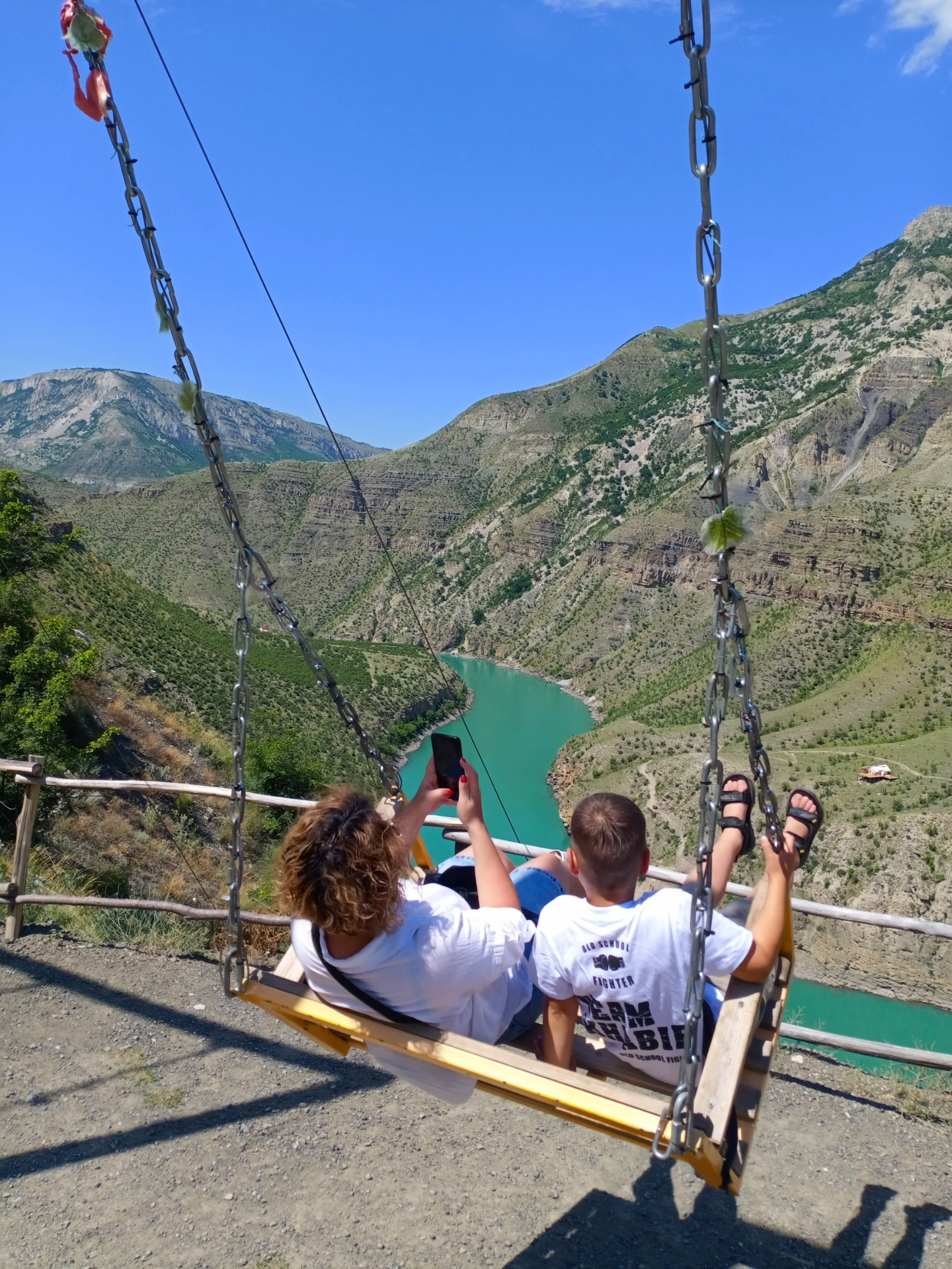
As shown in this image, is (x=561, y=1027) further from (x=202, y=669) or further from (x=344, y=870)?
(x=202, y=669)

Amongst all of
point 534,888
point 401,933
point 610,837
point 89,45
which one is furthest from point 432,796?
point 89,45

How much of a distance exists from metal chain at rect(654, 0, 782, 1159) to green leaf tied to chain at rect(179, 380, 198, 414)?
64.1 inches

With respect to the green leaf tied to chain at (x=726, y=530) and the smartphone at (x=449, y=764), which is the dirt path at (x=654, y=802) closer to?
the smartphone at (x=449, y=764)

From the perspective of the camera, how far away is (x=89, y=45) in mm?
2771

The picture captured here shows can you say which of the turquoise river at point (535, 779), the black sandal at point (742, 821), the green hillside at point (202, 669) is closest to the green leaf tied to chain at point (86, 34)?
the black sandal at point (742, 821)

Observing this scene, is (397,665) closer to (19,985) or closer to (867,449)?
(867,449)

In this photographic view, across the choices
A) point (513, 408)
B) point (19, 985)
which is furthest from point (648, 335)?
point (19, 985)

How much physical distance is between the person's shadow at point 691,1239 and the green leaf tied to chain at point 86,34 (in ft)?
13.6

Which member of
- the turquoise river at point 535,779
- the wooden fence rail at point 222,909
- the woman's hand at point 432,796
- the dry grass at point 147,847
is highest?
the woman's hand at point 432,796

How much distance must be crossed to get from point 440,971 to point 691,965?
0.70 m

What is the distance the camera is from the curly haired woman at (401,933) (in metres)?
2.34

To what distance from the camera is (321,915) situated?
7.70 ft

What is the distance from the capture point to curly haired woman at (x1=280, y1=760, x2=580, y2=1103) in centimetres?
234

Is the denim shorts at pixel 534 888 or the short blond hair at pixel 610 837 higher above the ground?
the short blond hair at pixel 610 837
